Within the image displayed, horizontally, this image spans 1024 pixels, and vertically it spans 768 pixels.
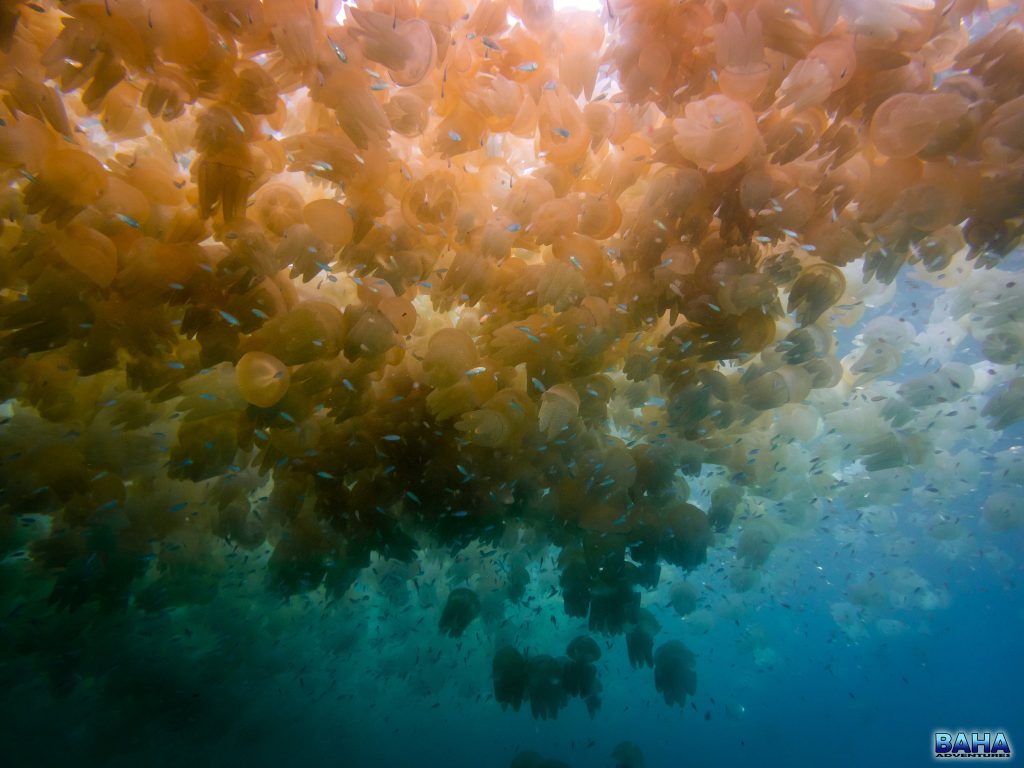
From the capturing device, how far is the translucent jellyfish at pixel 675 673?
5.67 m

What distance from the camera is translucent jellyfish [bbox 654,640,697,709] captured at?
567cm

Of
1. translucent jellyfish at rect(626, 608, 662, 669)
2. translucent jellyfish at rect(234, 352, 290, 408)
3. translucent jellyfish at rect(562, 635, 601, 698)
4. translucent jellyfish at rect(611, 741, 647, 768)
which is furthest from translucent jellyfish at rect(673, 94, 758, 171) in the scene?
translucent jellyfish at rect(611, 741, 647, 768)

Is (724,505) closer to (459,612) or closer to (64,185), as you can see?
(459,612)

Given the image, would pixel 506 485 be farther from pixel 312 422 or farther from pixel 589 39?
pixel 589 39

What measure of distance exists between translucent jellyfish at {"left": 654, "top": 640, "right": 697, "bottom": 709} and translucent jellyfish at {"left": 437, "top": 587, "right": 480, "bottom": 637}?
7.76 feet

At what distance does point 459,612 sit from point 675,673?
2.73m

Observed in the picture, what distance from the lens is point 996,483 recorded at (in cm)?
1606

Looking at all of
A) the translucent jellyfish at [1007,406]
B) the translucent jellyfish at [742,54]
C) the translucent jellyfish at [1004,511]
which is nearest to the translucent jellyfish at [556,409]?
the translucent jellyfish at [742,54]

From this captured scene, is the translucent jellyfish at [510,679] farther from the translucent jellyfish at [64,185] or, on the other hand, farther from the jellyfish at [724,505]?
the translucent jellyfish at [64,185]

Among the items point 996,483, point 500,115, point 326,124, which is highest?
point 996,483

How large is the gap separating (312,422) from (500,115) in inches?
91.2

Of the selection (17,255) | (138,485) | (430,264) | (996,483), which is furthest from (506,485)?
(996,483)

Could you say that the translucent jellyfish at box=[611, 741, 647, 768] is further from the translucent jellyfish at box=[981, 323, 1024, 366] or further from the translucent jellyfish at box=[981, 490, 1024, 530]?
the translucent jellyfish at box=[981, 323, 1024, 366]

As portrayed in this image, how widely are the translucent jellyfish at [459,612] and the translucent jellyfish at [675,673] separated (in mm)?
2366
